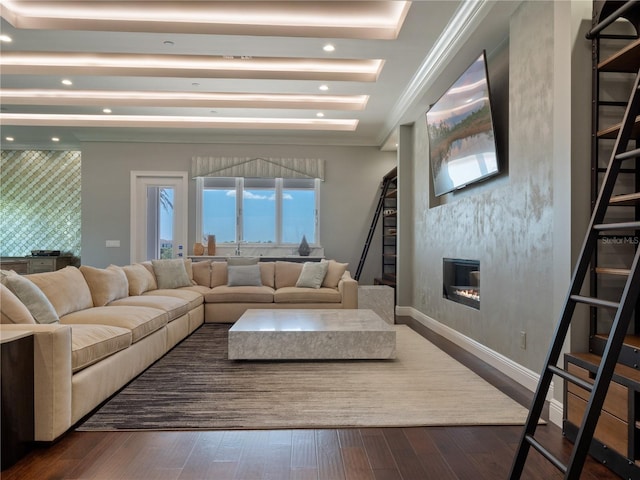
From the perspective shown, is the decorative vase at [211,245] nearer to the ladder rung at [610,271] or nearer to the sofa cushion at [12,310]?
the sofa cushion at [12,310]

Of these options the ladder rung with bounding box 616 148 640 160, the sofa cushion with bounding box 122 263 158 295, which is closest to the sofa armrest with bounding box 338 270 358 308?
the sofa cushion with bounding box 122 263 158 295

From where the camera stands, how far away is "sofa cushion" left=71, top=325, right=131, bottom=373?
2.29 metres

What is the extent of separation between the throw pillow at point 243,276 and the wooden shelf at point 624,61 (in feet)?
14.3

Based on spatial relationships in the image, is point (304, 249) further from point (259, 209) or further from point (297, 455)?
point (297, 455)

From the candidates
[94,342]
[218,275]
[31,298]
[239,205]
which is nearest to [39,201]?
[239,205]

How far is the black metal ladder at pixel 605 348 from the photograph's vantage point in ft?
4.17

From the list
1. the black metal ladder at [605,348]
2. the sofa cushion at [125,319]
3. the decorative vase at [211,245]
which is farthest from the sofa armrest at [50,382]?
the decorative vase at [211,245]

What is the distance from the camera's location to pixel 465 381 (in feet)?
9.86

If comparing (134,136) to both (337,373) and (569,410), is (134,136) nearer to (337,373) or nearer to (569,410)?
(337,373)

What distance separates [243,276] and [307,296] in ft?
3.21

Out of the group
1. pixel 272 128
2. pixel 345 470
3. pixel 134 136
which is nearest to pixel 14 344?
pixel 345 470

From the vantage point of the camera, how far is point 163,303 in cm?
396

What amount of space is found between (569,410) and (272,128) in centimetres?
577

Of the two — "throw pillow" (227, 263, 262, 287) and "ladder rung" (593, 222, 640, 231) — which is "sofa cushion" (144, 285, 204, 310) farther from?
"ladder rung" (593, 222, 640, 231)
